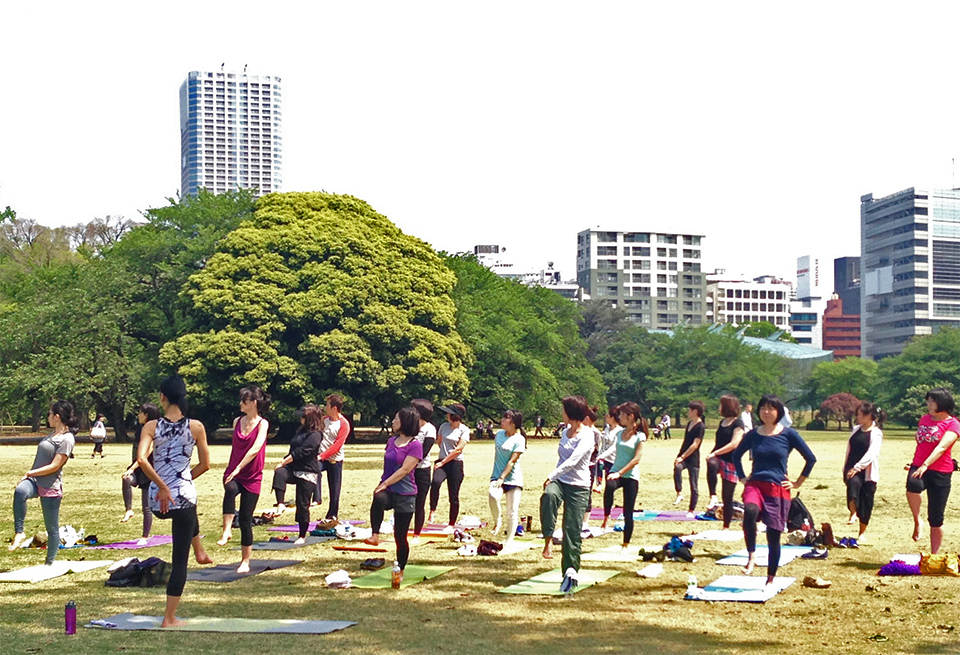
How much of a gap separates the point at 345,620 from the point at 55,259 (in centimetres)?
7861

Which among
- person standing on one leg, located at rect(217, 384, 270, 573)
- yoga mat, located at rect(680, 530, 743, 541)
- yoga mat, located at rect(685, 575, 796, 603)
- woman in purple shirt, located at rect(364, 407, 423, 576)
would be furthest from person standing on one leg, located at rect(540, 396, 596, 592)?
yoga mat, located at rect(680, 530, 743, 541)

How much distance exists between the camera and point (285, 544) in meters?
14.4

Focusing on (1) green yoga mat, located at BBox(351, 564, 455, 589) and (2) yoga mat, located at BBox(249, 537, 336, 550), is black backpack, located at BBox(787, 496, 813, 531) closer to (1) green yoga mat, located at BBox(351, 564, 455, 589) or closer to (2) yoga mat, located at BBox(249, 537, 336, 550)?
(1) green yoga mat, located at BBox(351, 564, 455, 589)

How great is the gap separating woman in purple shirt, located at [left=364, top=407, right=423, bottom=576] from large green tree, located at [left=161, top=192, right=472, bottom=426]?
37.6 m

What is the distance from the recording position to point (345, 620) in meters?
9.32

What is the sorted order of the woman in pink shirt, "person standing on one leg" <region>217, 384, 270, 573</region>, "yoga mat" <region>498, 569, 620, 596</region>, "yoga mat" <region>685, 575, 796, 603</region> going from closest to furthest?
"yoga mat" <region>685, 575, 796, 603</region>, "yoga mat" <region>498, 569, 620, 596</region>, "person standing on one leg" <region>217, 384, 270, 573</region>, the woman in pink shirt

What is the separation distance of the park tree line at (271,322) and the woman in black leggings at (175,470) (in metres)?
39.8

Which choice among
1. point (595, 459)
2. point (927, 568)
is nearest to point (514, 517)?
point (595, 459)

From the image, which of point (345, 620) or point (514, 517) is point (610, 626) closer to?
point (345, 620)

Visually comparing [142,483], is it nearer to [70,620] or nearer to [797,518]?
[70,620]

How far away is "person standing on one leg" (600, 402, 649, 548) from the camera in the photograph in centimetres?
1329

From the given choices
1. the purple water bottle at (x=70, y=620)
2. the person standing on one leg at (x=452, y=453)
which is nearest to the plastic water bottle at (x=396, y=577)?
the purple water bottle at (x=70, y=620)

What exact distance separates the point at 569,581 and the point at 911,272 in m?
191

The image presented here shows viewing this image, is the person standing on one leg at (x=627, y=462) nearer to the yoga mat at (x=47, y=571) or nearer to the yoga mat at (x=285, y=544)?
the yoga mat at (x=285, y=544)
